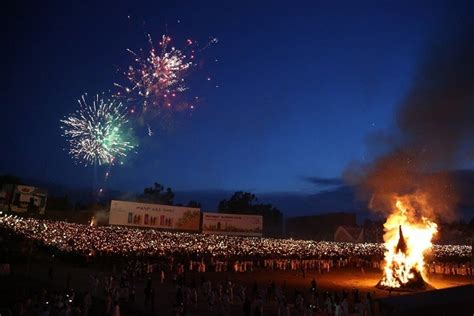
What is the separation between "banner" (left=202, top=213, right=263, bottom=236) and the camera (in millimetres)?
52281

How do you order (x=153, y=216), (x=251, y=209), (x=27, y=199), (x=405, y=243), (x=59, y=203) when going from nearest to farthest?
(x=405, y=243) < (x=153, y=216) < (x=27, y=199) < (x=59, y=203) < (x=251, y=209)

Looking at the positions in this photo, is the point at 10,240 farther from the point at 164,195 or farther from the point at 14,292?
the point at 164,195

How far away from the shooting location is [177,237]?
4438 centimetres

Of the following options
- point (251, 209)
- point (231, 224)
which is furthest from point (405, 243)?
point (251, 209)

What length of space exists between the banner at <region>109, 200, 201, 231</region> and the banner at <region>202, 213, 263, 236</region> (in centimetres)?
144

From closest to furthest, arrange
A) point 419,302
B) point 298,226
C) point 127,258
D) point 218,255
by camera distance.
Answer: point 419,302 < point 127,258 < point 218,255 < point 298,226

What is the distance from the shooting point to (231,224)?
54125mm

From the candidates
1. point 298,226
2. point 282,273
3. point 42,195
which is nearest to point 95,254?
point 282,273

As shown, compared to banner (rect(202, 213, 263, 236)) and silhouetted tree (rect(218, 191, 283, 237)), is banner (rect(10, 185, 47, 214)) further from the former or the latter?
silhouetted tree (rect(218, 191, 283, 237))

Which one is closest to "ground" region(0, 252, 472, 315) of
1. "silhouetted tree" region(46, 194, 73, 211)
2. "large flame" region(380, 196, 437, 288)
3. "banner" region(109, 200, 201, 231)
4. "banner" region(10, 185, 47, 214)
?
"large flame" region(380, 196, 437, 288)

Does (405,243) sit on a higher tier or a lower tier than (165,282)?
higher

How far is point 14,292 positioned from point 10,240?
15660 mm

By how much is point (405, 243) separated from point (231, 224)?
2730cm

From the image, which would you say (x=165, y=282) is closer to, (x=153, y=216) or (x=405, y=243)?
(x=405, y=243)
